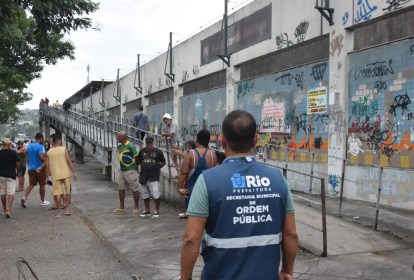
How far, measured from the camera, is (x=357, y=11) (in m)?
10.4

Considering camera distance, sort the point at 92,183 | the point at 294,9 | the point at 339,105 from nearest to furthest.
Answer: the point at 339,105 < the point at 294,9 < the point at 92,183

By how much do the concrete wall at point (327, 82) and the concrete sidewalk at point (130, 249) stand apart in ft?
9.26

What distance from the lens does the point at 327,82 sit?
1163 cm

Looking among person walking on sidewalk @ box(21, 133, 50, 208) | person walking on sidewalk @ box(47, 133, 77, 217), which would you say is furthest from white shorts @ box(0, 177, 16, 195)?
person walking on sidewalk @ box(21, 133, 50, 208)

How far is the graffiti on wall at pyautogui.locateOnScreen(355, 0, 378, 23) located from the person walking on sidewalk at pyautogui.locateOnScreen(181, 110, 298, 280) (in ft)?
28.4

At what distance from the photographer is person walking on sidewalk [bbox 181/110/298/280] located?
7.75ft

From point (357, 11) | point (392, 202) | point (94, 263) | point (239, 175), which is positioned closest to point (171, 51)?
point (357, 11)

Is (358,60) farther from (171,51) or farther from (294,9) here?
(171,51)

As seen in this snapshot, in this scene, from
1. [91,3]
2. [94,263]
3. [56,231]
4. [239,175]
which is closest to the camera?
[239,175]

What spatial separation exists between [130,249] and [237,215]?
4546mm

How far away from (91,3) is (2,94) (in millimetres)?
21793

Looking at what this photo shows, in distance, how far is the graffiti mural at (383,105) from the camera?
9.35m

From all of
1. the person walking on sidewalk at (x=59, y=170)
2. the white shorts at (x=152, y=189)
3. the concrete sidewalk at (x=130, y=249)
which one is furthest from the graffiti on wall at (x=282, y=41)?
the person walking on sidewalk at (x=59, y=170)

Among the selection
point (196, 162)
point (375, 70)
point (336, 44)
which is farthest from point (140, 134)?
point (196, 162)
